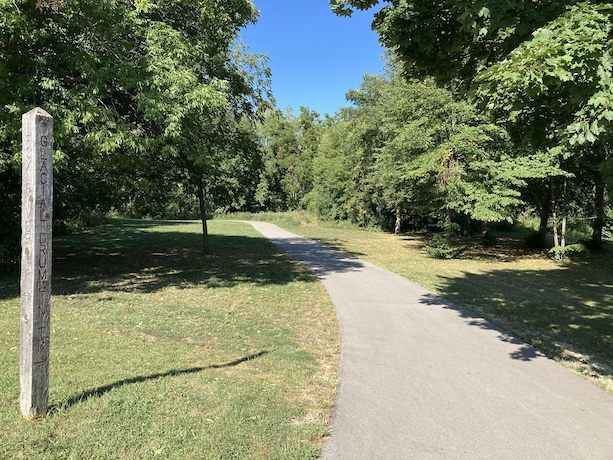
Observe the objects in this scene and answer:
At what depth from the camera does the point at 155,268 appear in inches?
484

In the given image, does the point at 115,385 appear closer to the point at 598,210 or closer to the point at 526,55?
the point at 526,55

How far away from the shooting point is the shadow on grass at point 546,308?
20.0 ft

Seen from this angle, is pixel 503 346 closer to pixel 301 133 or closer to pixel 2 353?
pixel 2 353

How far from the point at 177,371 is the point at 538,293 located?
30.7 feet

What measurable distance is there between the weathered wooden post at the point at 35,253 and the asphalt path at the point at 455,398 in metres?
2.34

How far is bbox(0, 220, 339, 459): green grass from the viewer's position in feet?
10.4

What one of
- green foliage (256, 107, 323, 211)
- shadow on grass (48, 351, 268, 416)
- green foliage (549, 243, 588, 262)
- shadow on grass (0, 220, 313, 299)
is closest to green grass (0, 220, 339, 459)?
shadow on grass (48, 351, 268, 416)

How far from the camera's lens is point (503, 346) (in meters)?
6.00

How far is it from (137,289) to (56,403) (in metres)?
5.87

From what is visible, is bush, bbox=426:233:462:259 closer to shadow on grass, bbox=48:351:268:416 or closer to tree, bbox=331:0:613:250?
tree, bbox=331:0:613:250

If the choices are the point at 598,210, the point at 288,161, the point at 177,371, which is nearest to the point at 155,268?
the point at 177,371

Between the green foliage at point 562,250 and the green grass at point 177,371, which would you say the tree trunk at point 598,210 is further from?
the green grass at point 177,371

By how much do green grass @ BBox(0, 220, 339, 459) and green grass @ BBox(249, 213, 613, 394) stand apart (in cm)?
315

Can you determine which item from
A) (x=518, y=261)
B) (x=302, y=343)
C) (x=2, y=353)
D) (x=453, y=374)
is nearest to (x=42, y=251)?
(x=2, y=353)
